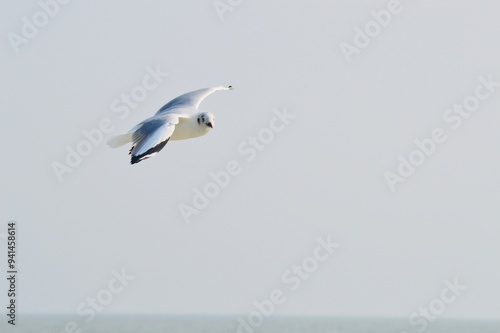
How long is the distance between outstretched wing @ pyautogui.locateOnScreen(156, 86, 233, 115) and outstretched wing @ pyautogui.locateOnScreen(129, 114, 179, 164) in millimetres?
1423

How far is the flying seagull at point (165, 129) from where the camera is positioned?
15036 mm

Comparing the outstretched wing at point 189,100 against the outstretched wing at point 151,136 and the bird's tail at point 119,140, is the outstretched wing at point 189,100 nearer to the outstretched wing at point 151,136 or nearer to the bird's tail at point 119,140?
the bird's tail at point 119,140

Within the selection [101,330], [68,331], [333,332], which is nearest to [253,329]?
[333,332]

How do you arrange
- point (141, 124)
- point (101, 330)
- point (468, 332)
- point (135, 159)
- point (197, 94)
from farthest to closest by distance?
point (468, 332) < point (101, 330) < point (197, 94) < point (141, 124) < point (135, 159)

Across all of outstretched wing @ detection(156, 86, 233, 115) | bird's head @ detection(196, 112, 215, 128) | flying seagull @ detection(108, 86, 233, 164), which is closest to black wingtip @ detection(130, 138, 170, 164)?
flying seagull @ detection(108, 86, 233, 164)

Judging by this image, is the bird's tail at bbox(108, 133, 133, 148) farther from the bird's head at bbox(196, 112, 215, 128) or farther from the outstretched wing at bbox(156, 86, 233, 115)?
the outstretched wing at bbox(156, 86, 233, 115)

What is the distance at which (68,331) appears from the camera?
2530 inches

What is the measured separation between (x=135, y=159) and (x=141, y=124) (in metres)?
1.59

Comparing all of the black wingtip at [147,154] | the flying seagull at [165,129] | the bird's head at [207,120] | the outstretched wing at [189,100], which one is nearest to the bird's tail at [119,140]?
the flying seagull at [165,129]

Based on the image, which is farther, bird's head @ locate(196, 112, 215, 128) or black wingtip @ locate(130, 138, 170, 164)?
bird's head @ locate(196, 112, 215, 128)

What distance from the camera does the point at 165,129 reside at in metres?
15.5

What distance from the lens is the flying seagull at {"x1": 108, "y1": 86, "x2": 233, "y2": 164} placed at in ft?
49.3

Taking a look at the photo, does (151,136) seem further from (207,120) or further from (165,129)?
(207,120)

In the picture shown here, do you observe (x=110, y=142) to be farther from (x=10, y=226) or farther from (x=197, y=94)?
(x=10, y=226)
